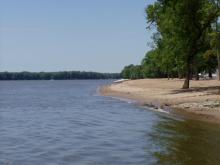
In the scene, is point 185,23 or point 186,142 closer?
point 186,142

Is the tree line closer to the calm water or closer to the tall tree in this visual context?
the tall tree

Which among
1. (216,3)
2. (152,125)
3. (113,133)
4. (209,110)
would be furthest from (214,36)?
(113,133)

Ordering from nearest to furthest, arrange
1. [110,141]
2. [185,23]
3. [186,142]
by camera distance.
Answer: [186,142], [110,141], [185,23]

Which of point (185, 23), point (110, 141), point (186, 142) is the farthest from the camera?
point (185, 23)

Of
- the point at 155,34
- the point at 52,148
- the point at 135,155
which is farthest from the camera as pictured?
the point at 155,34

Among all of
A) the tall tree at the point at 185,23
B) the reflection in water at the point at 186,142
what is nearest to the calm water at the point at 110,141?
the reflection in water at the point at 186,142

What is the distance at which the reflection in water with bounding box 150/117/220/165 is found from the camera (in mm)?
15030

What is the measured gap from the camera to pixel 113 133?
2172 cm

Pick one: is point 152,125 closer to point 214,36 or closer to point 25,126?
point 25,126

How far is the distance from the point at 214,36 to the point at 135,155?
33518mm

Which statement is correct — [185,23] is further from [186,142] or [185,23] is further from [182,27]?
[186,142]

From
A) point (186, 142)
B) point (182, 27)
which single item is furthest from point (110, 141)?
point (182, 27)

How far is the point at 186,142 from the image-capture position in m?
18.5

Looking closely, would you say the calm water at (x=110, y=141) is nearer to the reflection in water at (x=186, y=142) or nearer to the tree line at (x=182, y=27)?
the reflection in water at (x=186, y=142)
